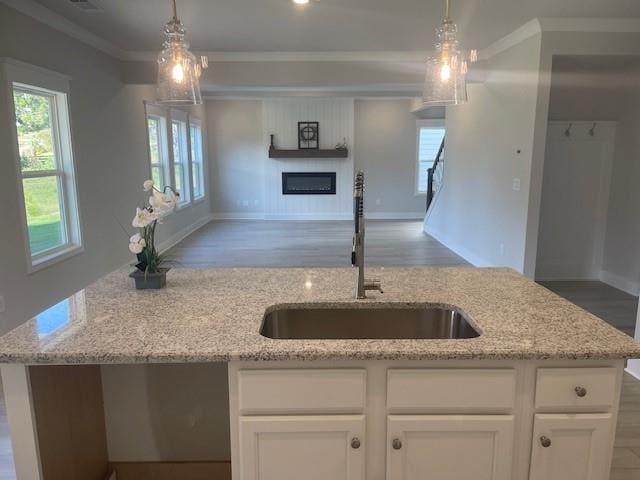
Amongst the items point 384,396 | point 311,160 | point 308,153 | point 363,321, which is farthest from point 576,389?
point 311,160

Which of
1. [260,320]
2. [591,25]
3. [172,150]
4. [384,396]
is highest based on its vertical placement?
[591,25]

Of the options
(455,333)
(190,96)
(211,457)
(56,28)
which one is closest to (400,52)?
(56,28)

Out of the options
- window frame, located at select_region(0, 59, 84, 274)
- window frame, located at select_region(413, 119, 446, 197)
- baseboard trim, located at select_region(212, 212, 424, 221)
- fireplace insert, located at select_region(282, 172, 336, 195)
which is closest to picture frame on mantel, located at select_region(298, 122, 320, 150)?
fireplace insert, located at select_region(282, 172, 336, 195)

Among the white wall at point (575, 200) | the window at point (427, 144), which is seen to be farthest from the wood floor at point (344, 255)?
the window at point (427, 144)

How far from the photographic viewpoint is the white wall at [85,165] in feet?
11.3

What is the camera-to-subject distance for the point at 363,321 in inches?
72.6

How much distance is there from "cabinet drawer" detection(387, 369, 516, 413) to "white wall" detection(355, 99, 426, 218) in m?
8.90

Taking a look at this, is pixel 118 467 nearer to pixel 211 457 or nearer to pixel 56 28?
pixel 211 457

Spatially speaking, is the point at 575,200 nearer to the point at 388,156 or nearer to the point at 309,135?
the point at 388,156

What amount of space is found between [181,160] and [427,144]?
5267 mm

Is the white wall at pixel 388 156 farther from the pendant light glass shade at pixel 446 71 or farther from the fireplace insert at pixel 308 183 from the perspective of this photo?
the pendant light glass shade at pixel 446 71

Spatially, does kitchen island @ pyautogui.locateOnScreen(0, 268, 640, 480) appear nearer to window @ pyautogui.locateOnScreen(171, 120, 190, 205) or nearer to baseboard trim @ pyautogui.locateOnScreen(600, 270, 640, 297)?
baseboard trim @ pyautogui.locateOnScreen(600, 270, 640, 297)

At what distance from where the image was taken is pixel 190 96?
2033mm

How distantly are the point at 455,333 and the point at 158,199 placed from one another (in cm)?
132
